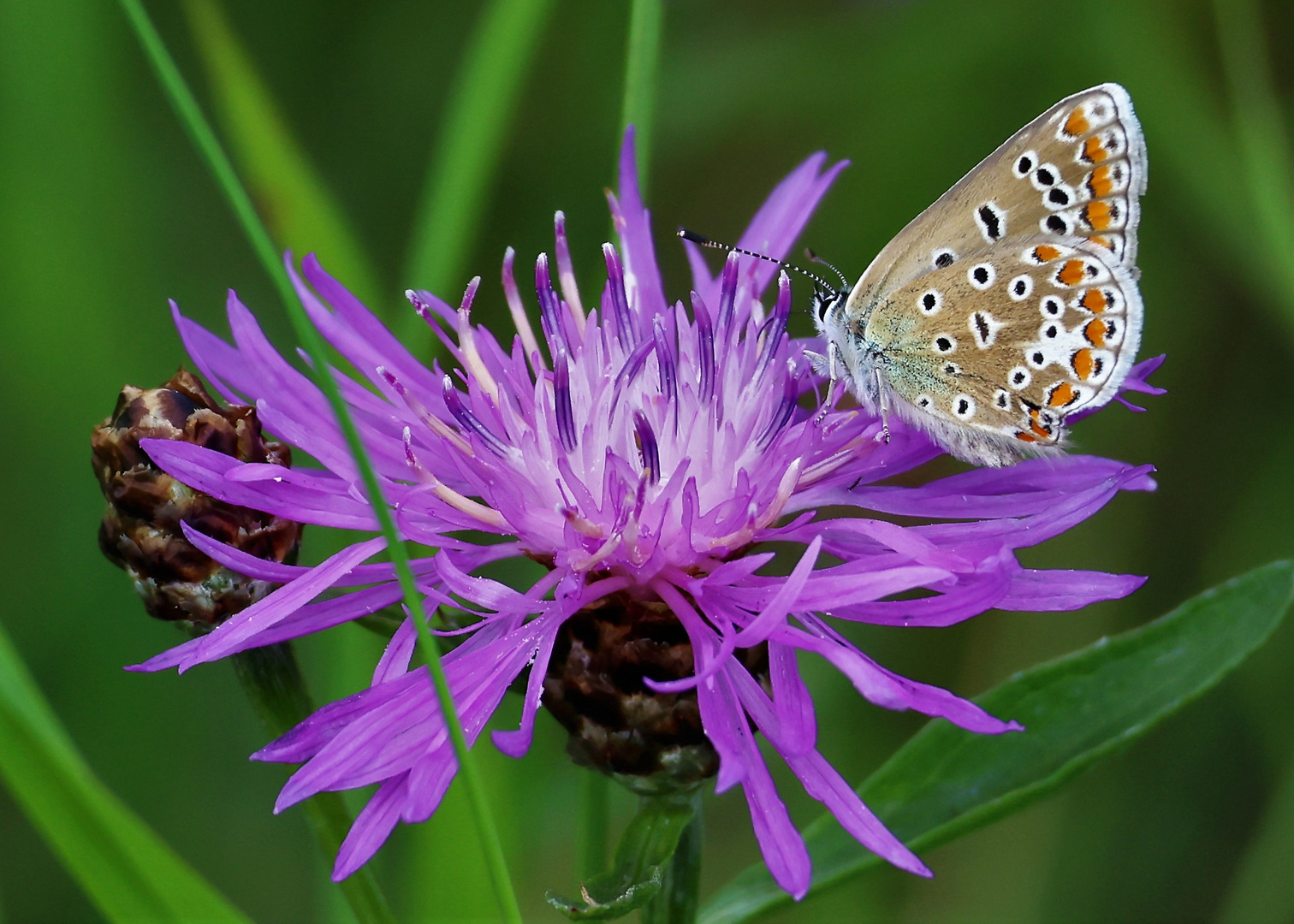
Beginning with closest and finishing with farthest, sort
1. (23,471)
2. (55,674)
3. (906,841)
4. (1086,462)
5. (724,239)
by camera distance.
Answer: (906,841)
(1086,462)
(55,674)
(23,471)
(724,239)

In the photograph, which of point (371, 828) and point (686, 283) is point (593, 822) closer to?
point (371, 828)

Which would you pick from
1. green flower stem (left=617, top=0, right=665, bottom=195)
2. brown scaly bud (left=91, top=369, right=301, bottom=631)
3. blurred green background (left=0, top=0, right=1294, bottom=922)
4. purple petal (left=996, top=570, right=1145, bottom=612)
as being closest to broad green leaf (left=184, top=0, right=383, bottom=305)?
blurred green background (left=0, top=0, right=1294, bottom=922)

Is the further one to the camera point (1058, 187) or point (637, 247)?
point (637, 247)

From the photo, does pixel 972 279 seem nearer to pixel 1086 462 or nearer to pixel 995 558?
pixel 1086 462

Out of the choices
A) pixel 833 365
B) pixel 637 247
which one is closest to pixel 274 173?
pixel 637 247

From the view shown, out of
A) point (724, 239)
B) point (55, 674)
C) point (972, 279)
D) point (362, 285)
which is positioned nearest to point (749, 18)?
point (724, 239)

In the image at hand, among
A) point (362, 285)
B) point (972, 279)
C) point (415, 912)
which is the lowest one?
point (415, 912)

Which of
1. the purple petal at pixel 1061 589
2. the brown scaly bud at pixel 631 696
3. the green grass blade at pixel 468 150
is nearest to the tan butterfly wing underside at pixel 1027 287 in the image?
the purple petal at pixel 1061 589
